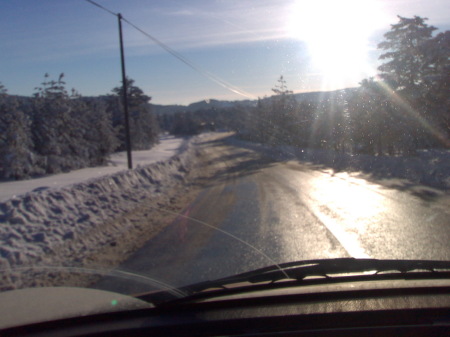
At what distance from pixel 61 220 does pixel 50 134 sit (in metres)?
15.7

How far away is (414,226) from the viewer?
8688 millimetres

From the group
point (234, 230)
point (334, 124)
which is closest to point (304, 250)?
point (234, 230)

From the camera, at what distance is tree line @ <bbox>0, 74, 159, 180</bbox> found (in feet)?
64.8

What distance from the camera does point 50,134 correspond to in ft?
79.6

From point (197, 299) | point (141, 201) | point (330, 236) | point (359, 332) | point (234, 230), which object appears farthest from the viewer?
point (141, 201)

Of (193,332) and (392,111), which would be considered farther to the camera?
(392,111)

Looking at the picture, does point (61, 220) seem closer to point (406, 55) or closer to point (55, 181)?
point (55, 181)

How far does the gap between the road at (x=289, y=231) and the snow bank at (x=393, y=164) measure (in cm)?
308

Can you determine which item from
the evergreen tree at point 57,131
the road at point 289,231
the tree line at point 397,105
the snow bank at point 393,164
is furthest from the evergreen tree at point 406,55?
the evergreen tree at point 57,131

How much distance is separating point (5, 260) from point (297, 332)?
601 centimetres

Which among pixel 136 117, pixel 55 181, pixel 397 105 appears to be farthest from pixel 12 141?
pixel 136 117

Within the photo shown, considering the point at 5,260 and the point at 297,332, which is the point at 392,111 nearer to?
the point at 5,260

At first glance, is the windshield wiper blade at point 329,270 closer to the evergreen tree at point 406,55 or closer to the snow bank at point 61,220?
the snow bank at point 61,220

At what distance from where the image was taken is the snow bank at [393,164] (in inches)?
657
